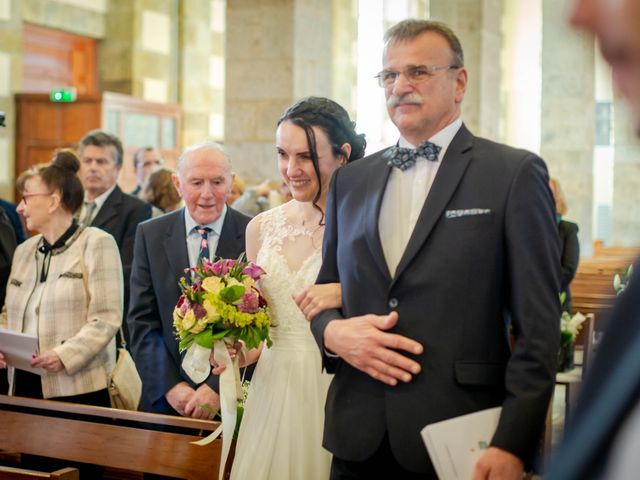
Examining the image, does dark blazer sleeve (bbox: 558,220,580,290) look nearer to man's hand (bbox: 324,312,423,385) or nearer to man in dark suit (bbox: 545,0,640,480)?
man's hand (bbox: 324,312,423,385)

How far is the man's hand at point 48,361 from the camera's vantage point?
161 inches

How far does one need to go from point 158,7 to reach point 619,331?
16.4m

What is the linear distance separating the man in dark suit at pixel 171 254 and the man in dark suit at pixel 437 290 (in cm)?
155

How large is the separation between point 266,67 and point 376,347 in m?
6.98

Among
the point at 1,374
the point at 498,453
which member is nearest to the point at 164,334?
the point at 1,374

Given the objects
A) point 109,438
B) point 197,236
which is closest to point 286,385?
point 109,438

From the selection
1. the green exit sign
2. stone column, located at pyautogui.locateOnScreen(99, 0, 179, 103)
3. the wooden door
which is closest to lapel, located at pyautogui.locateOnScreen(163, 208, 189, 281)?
the green exit sign

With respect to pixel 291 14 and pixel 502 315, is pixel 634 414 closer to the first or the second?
pixel 502 315

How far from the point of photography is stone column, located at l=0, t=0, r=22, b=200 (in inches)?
538

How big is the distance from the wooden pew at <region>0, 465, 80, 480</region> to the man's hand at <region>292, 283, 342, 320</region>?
100 cm


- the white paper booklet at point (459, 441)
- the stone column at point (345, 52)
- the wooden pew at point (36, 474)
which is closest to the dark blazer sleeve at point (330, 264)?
the white paper booklet at point (459, 441)

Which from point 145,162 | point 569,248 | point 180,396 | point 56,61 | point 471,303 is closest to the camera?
point 471,303

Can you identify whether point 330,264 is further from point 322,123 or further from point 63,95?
point 63,95

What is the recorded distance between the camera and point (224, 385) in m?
3.28
